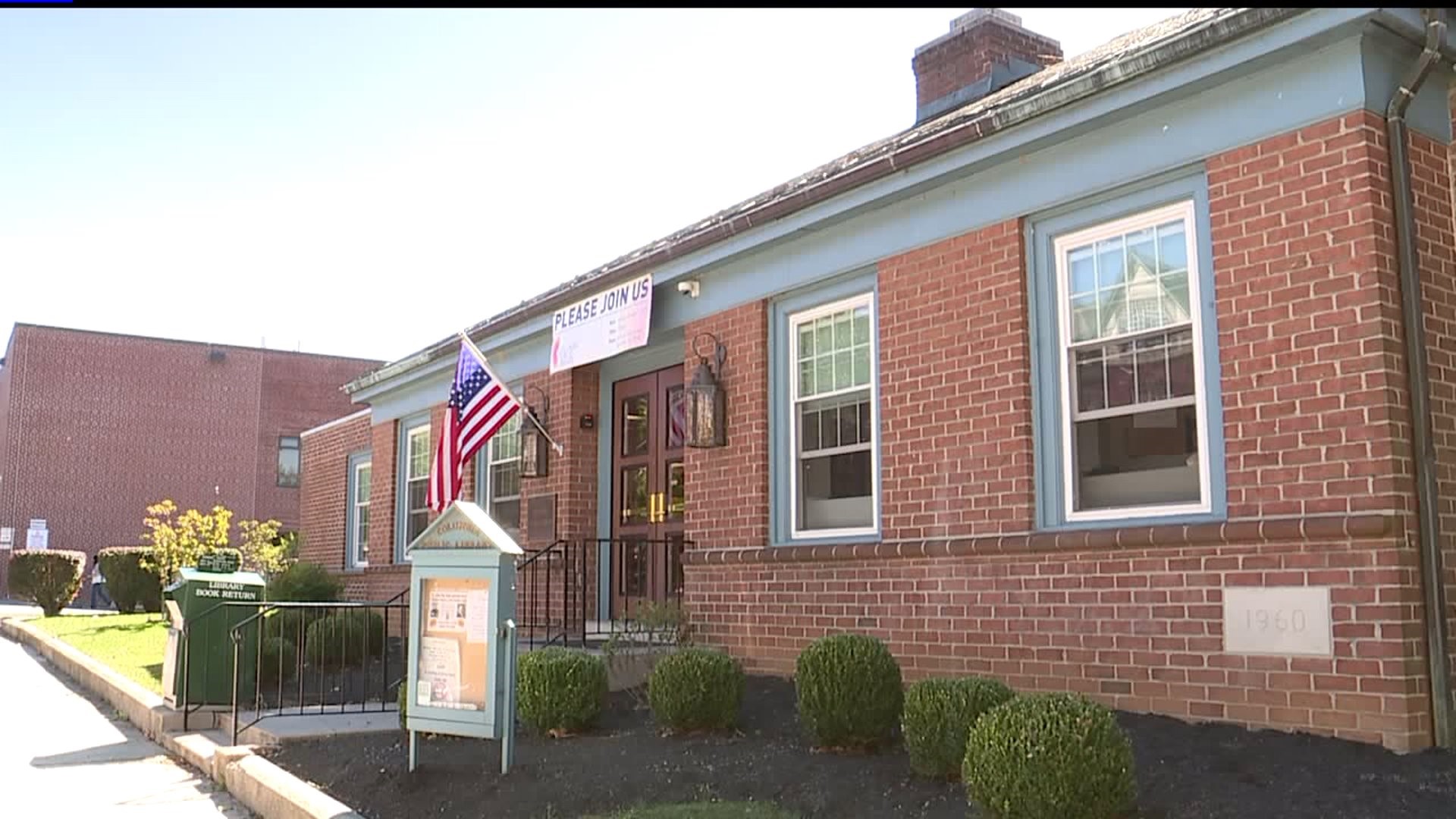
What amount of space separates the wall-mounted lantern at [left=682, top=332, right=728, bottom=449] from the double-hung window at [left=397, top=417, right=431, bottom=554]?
678 cm

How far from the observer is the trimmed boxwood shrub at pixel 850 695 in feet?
23.2

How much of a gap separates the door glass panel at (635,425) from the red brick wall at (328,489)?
7302mm

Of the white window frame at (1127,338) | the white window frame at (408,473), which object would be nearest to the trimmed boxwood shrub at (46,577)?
the white window frame at (408,473)

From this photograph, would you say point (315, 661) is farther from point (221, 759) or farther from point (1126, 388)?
point (1126, 388)

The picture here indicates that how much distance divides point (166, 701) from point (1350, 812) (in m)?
9.16

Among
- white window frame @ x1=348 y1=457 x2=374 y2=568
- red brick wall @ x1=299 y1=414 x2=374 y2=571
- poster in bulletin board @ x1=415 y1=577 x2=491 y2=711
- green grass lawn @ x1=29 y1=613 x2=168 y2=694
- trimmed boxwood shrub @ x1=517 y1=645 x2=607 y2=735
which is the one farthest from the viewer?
red brick wall @ x1=299 y1=414 x2=374 y2=571

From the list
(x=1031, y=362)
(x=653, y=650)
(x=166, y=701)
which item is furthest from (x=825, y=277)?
(x=166, y=701)

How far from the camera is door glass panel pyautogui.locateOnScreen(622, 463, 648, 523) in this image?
12977 mm

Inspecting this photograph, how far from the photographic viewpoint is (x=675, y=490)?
493 inches

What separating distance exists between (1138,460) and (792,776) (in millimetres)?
2777

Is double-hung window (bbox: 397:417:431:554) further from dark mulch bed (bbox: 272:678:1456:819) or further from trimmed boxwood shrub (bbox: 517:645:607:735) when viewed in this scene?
trimmed boxwood shrub (bbox: 517:645:607:735)

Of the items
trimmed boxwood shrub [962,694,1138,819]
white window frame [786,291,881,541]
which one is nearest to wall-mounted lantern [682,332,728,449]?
white window frame [786,291,881,541]

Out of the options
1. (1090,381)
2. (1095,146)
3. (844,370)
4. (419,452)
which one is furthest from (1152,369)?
(419,452)

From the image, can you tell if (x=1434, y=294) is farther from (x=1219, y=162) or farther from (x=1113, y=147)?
(x=1113, y=147)
